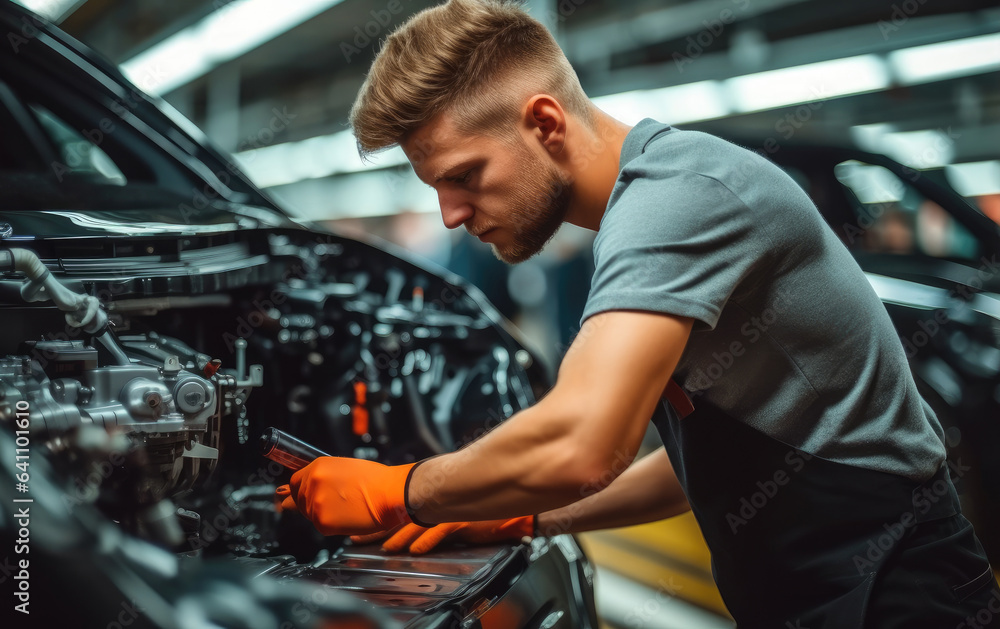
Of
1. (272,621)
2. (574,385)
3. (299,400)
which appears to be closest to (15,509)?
(272,621)

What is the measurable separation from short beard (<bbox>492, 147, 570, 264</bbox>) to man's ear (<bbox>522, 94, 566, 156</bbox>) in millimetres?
27

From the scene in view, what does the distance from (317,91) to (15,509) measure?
9.08 meters

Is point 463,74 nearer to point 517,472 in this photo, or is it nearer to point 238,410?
point 517,472

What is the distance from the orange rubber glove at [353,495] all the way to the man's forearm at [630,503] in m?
0.45

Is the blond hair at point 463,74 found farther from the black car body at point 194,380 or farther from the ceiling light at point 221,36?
the ceiling light at point 221,36

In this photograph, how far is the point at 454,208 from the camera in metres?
1.09

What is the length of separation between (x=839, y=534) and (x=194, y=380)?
98 cm

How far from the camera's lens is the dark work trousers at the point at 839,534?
101 centimetres

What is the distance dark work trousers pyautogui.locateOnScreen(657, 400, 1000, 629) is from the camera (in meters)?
1.01

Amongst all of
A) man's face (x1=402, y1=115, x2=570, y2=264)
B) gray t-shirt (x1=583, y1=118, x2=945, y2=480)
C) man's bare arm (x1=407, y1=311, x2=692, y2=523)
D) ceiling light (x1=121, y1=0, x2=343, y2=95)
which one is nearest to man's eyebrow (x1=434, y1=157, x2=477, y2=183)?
man's face (x1=402, y1=115, x2=570, y2=264)

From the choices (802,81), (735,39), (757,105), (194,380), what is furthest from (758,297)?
(735,39)

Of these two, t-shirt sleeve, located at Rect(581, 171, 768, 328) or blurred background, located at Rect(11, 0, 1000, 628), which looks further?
blurred background, located at Rect(11, 0, 1000, 628)

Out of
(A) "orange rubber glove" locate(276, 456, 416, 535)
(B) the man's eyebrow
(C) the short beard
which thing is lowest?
(A) "orange rubber glove" locate(276, 456, 416, 535)

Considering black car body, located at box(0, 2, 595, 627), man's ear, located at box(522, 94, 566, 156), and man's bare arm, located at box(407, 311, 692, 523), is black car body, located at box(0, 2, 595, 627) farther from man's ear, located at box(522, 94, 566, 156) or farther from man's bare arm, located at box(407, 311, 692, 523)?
man's ear, located at box(522, 94, 566, 156)
